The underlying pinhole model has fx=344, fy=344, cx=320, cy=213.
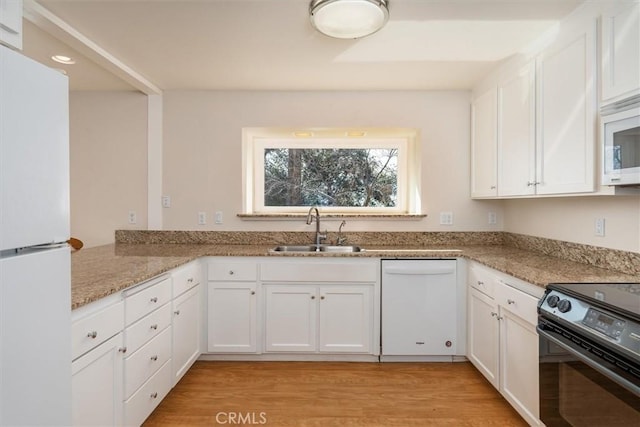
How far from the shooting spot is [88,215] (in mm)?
3107

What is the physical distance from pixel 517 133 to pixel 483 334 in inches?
53.4

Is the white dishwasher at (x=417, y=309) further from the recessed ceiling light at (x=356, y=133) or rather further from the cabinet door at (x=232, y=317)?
the recessed ceiling light at (x=356, y=133)

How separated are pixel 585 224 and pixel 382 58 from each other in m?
1.66

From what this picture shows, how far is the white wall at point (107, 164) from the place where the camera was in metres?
3.08

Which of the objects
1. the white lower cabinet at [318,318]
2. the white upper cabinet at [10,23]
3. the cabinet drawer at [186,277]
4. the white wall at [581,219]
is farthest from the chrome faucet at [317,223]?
the white upper cabinet at [10,23]

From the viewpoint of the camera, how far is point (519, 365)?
183 centimetres

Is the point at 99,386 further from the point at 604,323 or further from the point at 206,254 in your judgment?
the point at 604,323

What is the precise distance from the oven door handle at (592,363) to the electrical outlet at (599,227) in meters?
0.86

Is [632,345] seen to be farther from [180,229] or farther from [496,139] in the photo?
[180,229]

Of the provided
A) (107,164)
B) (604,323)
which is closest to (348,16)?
(604,323)

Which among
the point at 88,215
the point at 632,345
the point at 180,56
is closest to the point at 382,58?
the point at 180,56

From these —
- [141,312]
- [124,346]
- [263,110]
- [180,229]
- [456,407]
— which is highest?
[263,110]

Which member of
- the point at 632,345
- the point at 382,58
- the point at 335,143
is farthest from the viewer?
the point at 335,143

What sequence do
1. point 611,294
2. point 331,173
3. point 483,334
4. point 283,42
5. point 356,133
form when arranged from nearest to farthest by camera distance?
1. point 611,294
2. point 283,42
3. point 483,334
4. point 356,133
5. point 331,173
